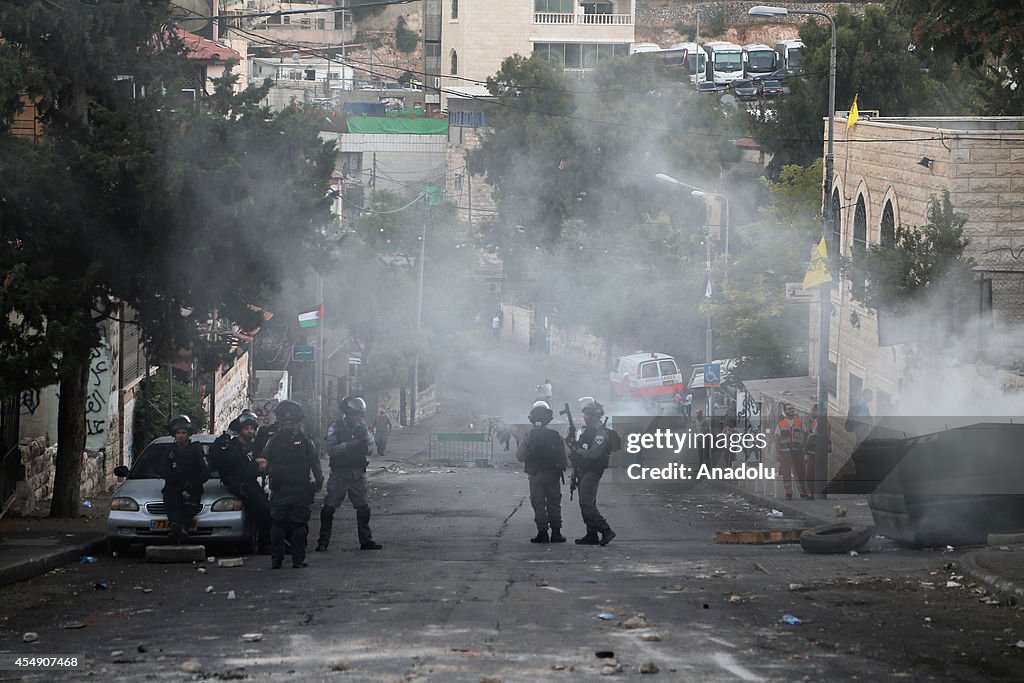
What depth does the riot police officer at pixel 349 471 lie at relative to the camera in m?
15.1

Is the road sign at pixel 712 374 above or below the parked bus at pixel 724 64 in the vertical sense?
below

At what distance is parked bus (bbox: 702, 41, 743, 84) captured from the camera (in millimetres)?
75125

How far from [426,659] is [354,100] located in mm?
78364

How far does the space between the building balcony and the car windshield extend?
2417 inches

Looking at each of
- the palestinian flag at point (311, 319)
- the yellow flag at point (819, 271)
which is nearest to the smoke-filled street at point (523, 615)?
the yellow flag at point (819, 271)

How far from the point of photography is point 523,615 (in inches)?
409

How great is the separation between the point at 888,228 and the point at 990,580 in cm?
1489

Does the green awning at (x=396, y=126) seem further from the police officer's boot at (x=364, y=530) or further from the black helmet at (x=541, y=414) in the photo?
the police officer's boot at (x=364, y=530)

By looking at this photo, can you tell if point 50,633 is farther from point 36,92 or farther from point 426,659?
point 36,92

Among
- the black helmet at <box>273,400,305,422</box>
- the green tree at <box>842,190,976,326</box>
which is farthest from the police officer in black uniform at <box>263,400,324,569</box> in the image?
the green tree at <box>842,190,976,326</box>

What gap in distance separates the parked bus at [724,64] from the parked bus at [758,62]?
330 millimetres

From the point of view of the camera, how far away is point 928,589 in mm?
11875

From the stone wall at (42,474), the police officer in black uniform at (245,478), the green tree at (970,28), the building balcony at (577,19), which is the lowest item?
the stone wall at (42,474)

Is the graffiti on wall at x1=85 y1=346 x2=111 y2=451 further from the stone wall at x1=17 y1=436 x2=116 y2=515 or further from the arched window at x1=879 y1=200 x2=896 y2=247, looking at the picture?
the arched window at x1=879 y1=200 x2=896 y2=247
